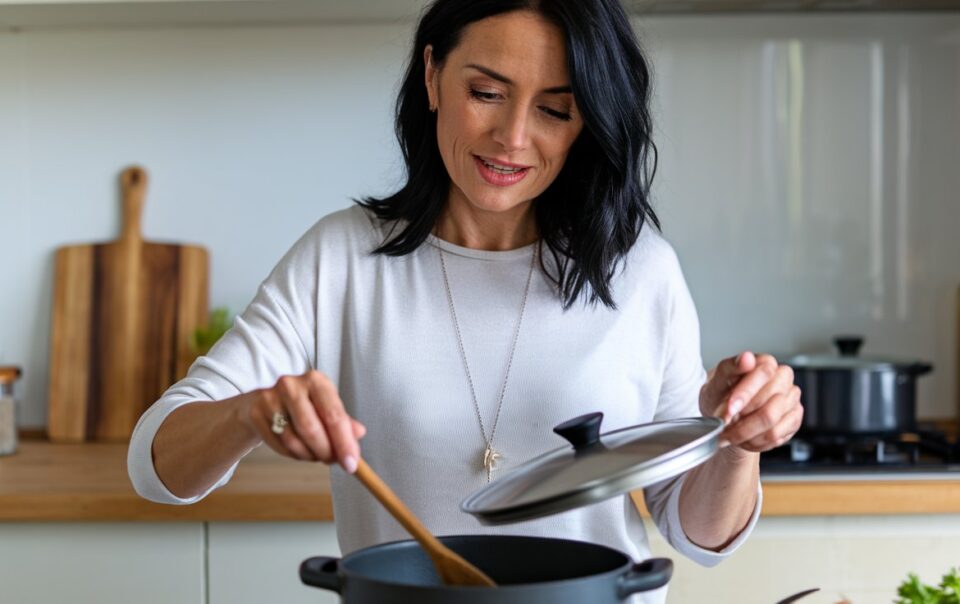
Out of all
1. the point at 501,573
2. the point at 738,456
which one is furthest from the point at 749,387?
A: the point at 501,573

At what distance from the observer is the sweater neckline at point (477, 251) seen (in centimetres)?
138

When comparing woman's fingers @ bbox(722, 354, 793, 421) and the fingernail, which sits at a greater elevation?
woman's fingers @ bbox(722, 354, 793, 421)

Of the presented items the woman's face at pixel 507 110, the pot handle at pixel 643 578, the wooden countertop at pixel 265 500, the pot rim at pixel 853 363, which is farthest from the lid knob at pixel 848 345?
the pot handle at pixel 643 578

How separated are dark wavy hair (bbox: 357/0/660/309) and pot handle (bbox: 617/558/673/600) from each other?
525 mm

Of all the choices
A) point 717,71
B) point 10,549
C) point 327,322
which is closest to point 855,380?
point 717,71

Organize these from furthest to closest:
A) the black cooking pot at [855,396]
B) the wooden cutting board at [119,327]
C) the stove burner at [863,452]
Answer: the wooden cutting board at [119,327] → the black cooking pot at [855,396] → the stove burner at [863,452]

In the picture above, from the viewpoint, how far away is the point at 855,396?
2.07 m

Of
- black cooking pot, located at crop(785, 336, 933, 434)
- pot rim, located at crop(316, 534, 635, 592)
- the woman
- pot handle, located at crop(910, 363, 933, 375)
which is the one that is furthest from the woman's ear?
pot handle, located at crop(910, 363, 933, 375)

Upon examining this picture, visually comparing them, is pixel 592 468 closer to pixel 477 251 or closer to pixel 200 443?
pixel 200 443

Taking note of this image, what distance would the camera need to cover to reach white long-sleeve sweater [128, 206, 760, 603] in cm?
130

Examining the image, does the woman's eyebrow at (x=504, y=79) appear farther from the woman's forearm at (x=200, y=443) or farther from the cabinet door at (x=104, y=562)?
the cabinet door at (x=104, y=562)

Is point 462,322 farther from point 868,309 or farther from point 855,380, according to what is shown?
point 868,309

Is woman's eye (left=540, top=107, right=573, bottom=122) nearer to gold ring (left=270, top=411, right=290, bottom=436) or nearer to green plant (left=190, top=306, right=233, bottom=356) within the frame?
gold ring (left=270, top=411, right=290, bottom=436)

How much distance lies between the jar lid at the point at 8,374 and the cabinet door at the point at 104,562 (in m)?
0.41
